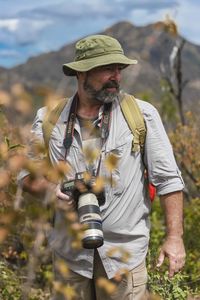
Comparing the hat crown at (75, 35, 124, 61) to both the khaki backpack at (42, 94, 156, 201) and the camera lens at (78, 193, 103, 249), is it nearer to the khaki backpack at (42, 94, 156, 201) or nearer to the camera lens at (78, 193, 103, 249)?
the khaki backpack at (42, 94, 156, 201)

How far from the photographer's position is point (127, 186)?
353 centimetres

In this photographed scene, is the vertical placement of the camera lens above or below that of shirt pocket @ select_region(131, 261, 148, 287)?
above

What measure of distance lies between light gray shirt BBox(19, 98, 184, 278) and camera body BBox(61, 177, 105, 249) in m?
0.23

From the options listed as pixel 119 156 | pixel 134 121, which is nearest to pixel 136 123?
pixel 134 121

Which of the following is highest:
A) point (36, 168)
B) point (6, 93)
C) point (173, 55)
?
point (6, 93)

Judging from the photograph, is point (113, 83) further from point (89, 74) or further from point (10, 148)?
point (10, 148)

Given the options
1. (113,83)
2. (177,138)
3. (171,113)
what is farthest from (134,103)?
(171,113)

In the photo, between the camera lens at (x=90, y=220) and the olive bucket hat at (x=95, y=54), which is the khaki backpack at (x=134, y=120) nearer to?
the olive bucket hat at (x=95, y=54)

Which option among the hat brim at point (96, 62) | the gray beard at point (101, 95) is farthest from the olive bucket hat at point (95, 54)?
the gray beard at point (101, 95)

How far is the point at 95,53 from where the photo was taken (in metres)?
3.71

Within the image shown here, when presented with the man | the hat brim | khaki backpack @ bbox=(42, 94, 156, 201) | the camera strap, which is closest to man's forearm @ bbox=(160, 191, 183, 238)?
the man

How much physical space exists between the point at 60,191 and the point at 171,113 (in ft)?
29.9

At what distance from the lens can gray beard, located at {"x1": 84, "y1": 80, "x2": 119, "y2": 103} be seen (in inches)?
142

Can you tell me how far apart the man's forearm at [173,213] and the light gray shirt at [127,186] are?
0.15ft
